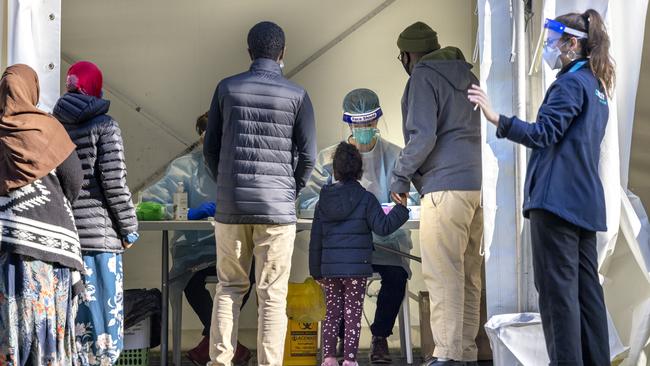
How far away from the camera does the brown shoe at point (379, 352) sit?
601cm

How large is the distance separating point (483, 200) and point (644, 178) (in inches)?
45.6

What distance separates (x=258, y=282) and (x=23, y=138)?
1.26 metres

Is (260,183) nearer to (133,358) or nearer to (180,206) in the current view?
(180,206)

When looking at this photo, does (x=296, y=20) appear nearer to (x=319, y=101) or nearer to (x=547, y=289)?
(x=319, y=101)

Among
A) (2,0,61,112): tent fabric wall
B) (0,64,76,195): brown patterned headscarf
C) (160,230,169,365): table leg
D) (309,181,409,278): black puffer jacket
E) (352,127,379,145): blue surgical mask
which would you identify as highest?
(2,0,61,112): tent fabric wall

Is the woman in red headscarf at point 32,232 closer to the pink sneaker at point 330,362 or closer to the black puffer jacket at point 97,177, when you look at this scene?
the black puffer jacket at point 97,177

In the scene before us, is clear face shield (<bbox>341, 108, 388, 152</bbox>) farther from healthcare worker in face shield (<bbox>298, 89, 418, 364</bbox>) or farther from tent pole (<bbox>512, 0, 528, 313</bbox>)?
tent pole (<bbox>512, 0, 528, 313</bbox>)

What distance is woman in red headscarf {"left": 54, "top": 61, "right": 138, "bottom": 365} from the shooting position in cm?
437

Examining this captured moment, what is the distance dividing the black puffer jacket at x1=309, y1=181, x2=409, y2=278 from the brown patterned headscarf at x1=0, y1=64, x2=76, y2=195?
172 centimetres

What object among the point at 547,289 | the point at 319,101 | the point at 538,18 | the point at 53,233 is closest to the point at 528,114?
the point at 538,18

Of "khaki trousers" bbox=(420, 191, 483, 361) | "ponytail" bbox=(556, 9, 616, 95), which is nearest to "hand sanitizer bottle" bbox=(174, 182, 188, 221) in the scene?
"khaki trousers" bbox=(420, 191, 483, 361)

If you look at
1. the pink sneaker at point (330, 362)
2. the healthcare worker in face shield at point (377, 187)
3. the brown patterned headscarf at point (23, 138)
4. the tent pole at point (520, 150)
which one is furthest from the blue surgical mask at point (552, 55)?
the healthcare worker in face shield at point (377, 187)

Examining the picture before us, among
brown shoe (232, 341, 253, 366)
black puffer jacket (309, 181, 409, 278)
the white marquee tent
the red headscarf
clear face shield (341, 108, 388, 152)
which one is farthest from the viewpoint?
the white marquee tent

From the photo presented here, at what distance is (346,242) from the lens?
539 centimetres
